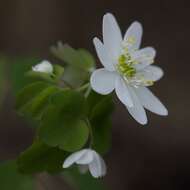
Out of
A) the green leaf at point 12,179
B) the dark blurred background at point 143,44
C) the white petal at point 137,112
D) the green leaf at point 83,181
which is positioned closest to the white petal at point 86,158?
the white petal at point 137,112

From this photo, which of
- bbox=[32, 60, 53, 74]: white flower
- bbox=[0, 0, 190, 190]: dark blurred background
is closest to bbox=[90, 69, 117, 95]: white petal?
bbox=[32, 60, 53, 74]: white flower

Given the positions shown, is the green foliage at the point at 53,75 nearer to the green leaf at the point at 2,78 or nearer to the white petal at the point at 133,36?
the white petal at the point at 133,36

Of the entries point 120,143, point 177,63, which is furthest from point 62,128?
point 177,63

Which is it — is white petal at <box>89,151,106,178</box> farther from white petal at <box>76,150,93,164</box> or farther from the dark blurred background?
the dark blurred background

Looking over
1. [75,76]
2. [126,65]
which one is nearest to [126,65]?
[126,65]

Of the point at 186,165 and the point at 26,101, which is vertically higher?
the point at 26,101

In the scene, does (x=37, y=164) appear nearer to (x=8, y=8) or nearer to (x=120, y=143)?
(x=120, y=143)
